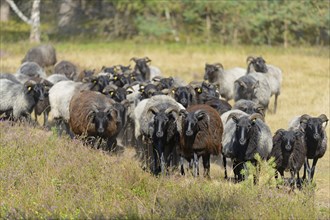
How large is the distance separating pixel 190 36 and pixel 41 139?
35.5m

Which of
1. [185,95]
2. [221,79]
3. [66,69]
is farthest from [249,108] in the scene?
[66,69]

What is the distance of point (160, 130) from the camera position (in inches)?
509

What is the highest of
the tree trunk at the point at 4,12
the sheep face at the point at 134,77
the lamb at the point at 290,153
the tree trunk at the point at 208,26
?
the tree trunk at the point at 4,12

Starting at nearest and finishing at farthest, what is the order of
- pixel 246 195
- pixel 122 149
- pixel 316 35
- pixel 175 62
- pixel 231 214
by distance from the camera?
pixel 231 214, pixel 246 195, pixel 122 149, pixel 175 62, pixel 316 35

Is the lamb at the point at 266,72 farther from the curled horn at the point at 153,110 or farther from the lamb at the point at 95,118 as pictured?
the curled horn at the point at 153,110

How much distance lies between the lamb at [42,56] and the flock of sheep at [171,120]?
25.8 feet

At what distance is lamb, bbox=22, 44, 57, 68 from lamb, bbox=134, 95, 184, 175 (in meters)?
14.6

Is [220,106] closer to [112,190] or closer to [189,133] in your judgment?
[189,133]

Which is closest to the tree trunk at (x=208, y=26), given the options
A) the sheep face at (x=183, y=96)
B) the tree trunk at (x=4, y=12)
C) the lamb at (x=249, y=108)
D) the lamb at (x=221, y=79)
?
the tree trunk at (x=4, y=12)

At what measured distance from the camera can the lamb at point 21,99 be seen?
664 inches

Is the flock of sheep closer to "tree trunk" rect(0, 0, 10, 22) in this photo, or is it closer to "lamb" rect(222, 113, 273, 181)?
"lamb" rect(222, 113, 273, 181)

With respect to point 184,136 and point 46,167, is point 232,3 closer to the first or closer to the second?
point 184,136

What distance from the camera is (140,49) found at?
123 ft

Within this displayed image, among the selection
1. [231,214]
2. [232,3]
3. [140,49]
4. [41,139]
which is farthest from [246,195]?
[232,3]
